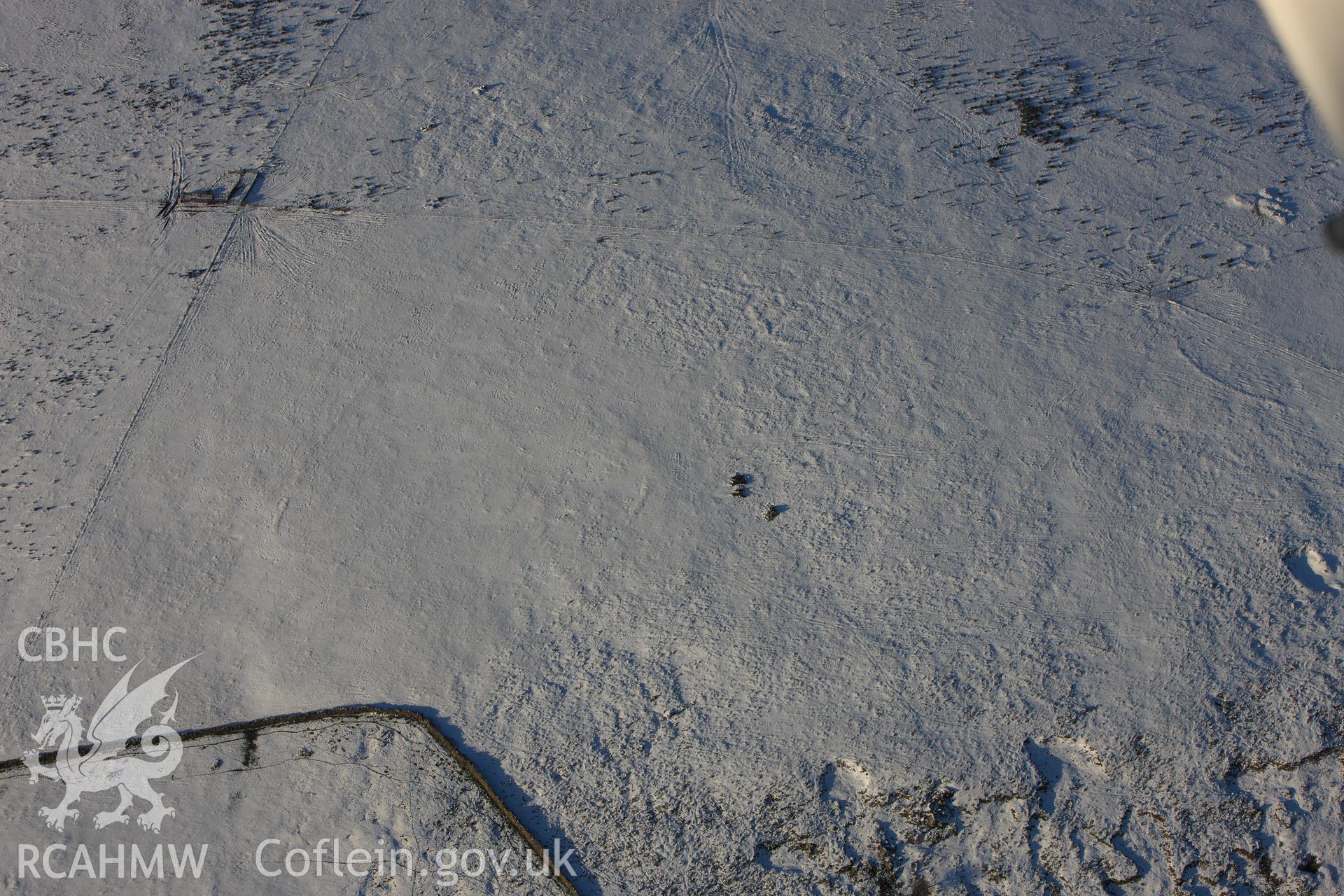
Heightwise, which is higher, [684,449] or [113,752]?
[684,449]

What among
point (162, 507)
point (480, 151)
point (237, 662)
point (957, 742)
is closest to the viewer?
point (957, 742)

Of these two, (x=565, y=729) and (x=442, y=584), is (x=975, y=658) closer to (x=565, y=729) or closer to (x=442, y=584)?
(x=565, y=729)

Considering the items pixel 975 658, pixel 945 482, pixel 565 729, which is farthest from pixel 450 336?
pixel 975 658

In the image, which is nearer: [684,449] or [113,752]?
[113,752]

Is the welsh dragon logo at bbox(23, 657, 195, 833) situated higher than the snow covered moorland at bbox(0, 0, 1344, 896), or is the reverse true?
the snow covered moorland at bbox(0, 0, 1344, 896)

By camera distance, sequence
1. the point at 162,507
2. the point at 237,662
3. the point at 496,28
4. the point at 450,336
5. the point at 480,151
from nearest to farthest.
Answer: the point at 237,662
the point at 162,507
the point at 450,336
the point at 480,151
the point at 496,28
